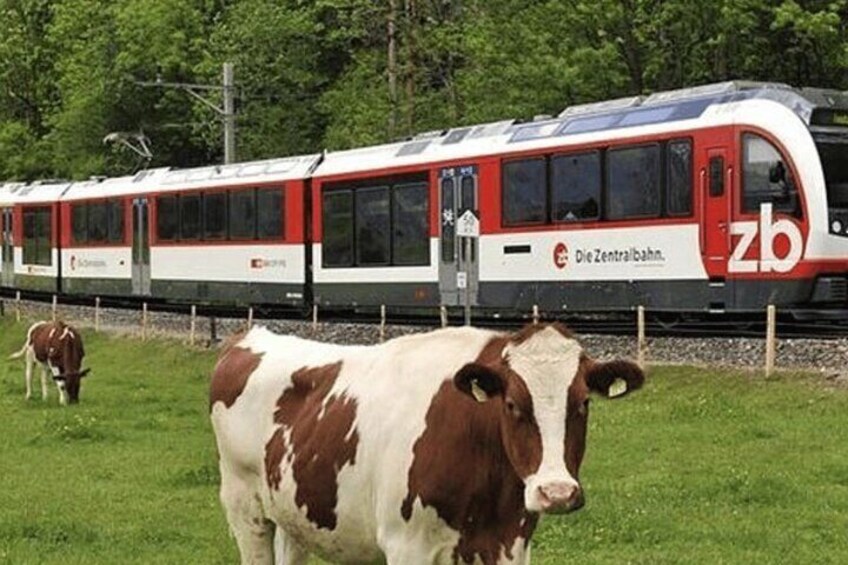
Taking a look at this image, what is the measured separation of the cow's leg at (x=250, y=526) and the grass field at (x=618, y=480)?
8.15ft

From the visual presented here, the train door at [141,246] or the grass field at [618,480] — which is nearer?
the grass field at [618,480]

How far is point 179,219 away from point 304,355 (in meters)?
25.9

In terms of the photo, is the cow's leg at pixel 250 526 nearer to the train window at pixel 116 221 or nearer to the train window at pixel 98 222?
the train window at pixel 116 221

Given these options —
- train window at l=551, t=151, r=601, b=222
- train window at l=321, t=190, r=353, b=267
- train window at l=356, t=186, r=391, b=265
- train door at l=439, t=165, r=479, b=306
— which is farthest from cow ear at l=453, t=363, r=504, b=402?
train window at l=321, t=190, r=353, b=267

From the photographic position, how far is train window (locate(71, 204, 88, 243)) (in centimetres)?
3694

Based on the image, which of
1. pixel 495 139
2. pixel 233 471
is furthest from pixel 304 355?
pixel 495 139

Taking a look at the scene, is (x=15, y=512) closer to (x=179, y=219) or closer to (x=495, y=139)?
(x=495, y=139)

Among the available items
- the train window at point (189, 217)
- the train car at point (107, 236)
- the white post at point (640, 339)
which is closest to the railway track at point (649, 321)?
the white post at point (640, 339)

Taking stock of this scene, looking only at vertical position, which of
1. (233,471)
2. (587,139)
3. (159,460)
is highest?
(587,139)

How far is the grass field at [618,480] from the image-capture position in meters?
9.20

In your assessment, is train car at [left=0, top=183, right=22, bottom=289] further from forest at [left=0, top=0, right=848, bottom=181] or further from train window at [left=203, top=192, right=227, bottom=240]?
train window at [left=203, top=192, right=227, bottom=240]

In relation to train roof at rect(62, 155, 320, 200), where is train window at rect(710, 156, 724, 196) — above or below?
below

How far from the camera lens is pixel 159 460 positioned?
13945 mm

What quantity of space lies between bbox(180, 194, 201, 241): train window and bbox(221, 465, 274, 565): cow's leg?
972 inches
